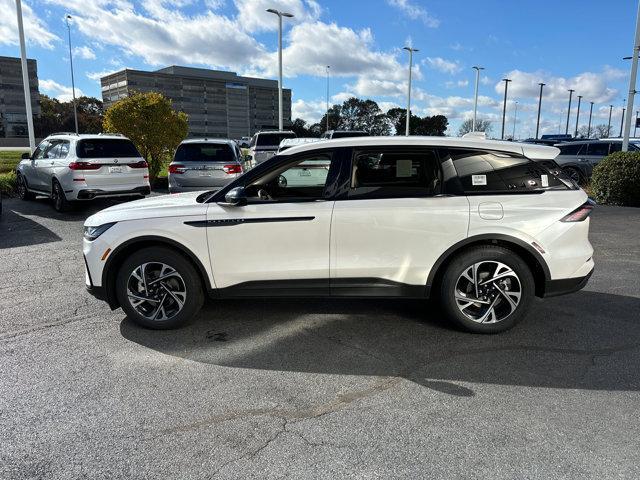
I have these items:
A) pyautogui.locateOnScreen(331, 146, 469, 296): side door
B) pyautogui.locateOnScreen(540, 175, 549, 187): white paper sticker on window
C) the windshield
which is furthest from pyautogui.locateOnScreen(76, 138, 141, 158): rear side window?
the windshield

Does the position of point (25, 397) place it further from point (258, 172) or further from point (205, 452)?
point (258, 172)

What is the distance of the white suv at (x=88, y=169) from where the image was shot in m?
10.4

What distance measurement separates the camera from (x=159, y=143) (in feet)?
55.6

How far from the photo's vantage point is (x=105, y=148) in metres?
Answer: 10.7

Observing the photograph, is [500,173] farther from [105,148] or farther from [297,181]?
→ [105,148]

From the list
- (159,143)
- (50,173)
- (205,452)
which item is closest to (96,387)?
(205,452)

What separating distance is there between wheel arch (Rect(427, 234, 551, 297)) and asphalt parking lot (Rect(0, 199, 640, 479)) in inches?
18.9

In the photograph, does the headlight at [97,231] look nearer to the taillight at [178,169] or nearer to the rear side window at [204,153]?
the taillight at [178,169]

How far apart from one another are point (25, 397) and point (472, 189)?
378cm

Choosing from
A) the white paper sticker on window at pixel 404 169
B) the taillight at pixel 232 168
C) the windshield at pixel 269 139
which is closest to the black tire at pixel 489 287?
the white paper sticker on window at pixel 404 169

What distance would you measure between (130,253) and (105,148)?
7282 mm

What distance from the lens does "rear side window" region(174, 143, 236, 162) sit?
11104 millimetres

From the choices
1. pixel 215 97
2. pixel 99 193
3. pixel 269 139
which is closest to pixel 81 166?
pixel 99 193

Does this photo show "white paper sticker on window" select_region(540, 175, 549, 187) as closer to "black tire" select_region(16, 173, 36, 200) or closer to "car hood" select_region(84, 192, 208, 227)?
"car hood" select_region(84, 192, 208, 227)
